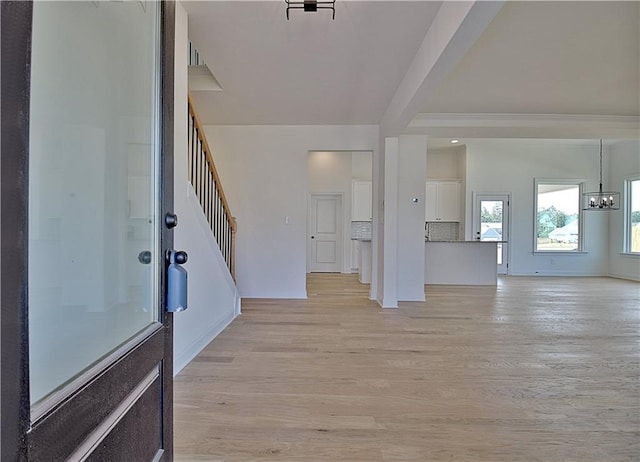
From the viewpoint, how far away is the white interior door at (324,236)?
8.91m

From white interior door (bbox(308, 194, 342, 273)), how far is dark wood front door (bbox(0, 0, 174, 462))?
777 cm

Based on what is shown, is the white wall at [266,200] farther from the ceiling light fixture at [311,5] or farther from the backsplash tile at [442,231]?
the backsplash tile at [442,231]

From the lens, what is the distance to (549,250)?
865 cm

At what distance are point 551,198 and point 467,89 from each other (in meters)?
6.20

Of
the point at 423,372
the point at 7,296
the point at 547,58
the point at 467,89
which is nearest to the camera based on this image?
the point at 7,296

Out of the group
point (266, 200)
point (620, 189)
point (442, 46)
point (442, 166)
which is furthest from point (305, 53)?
point (620, 189)

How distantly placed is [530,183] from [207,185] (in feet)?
25.8

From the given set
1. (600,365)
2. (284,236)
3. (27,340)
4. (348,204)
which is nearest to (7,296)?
(27,340)

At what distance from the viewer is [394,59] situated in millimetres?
3227

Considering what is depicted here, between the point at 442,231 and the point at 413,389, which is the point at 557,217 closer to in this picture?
the point at 442,231

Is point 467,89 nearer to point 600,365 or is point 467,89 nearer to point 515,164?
point 600,365

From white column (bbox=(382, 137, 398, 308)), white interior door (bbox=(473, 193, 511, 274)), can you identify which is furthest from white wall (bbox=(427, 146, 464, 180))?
white column (bbox=(382, 137, 398, 308))

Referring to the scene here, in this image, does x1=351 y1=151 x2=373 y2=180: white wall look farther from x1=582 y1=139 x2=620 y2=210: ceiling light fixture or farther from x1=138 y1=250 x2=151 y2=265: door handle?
x1=138 y1=250 x2=151 y2=265: door handle

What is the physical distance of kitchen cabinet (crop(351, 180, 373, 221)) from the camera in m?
8.79
